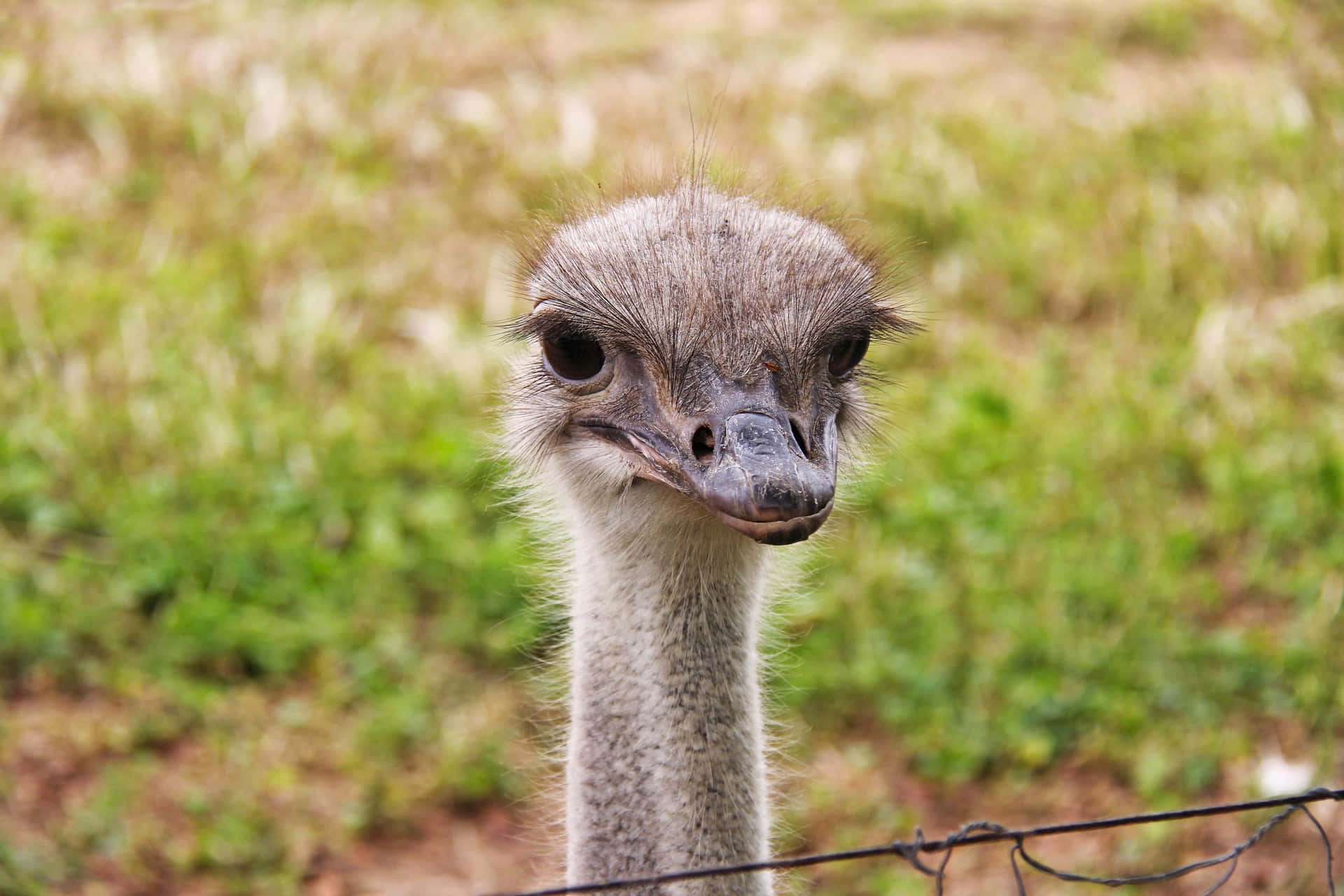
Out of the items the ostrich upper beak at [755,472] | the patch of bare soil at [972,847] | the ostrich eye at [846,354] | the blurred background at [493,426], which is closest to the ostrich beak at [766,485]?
the ostrich upper beak at [755,472]

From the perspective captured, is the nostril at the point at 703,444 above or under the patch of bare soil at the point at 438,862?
under

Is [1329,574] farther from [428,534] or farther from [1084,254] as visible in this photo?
[428,534]

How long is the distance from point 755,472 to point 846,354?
0.42 meters

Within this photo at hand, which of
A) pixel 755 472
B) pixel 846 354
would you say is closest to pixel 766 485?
pixel 755 472

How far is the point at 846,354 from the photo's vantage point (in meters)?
1.84

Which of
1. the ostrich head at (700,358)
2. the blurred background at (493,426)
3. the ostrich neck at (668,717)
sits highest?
the blurred background at (493,426)

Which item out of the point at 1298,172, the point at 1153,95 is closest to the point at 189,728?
the point at 1298,172

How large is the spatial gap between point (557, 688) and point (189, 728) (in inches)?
54.7

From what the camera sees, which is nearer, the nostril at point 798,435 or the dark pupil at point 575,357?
the nostril at point 798,435

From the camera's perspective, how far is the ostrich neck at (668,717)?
1.77 meters

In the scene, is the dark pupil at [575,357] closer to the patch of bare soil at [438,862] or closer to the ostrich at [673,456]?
the ostrich at [673,456]

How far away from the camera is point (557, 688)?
2271 millimetres

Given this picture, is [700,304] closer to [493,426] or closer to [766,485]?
[766,485]

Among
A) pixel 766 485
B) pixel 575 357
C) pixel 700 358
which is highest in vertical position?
pixel 575 357
